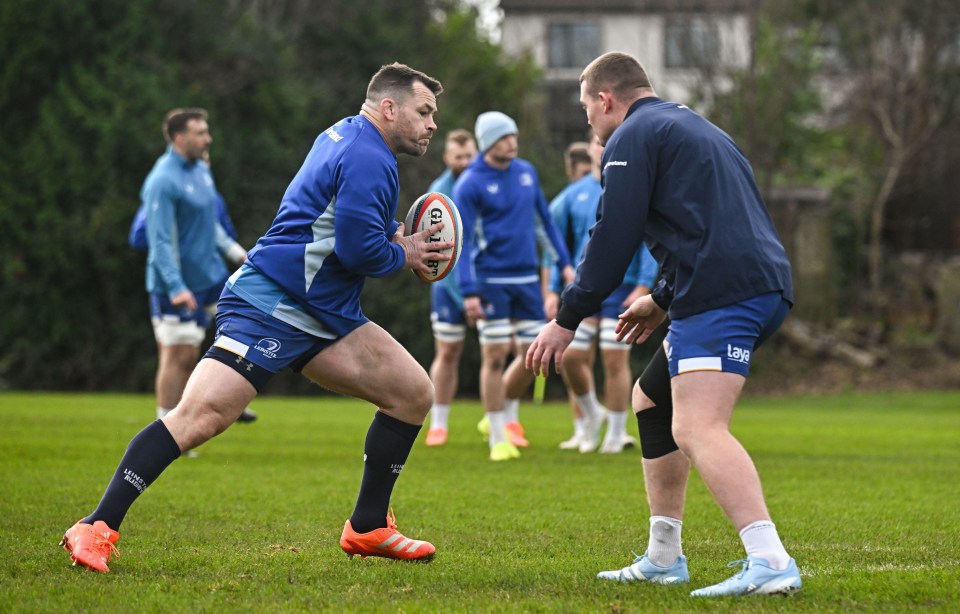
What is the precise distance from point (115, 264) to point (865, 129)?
15683 mm

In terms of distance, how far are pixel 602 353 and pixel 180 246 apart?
3559 millimetres

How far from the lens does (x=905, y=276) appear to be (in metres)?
24.6

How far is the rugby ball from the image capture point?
18.0 feet

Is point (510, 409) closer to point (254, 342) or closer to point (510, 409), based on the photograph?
point (510, 409)

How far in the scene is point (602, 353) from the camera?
10406mm

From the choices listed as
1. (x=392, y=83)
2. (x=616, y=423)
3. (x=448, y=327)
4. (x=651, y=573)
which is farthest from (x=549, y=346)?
(x=448, y=327)

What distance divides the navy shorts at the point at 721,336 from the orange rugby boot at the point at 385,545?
4.88 feet

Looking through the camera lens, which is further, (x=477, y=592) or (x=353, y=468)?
(x=353, y=468)

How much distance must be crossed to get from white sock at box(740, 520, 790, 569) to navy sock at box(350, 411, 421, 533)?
1.67 meters

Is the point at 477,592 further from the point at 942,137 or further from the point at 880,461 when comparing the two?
the point at 942,137

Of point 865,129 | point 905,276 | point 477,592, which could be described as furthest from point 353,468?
point 865,129

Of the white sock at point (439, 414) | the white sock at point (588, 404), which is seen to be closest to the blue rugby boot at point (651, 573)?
the white sock at point (588, 404)

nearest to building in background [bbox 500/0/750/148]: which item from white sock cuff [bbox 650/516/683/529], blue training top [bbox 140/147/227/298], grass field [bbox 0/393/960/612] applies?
blue training top [bbox 140/147/227/298]

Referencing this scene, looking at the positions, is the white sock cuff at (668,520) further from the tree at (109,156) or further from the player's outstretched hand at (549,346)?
the tree at (109,156)
